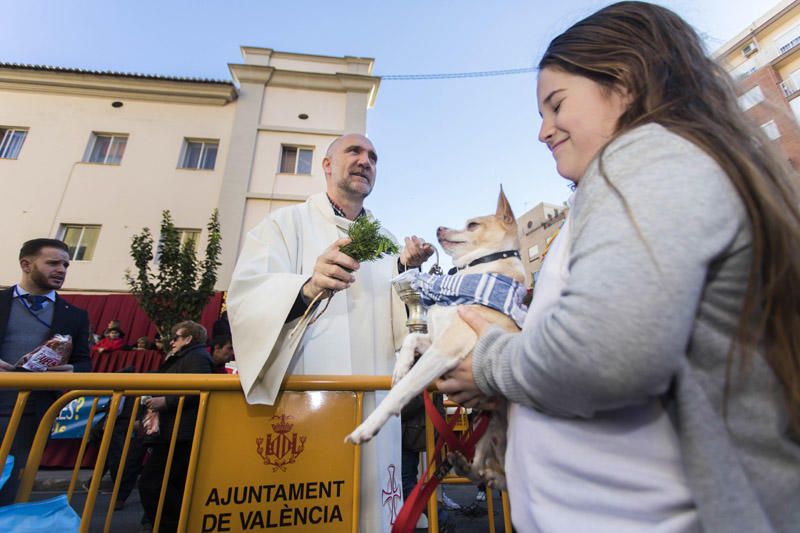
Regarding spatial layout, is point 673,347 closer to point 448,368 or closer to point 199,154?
point 448,368

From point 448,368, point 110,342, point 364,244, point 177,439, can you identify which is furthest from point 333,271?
point 110,342

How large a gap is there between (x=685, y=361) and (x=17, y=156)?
61.6 ft

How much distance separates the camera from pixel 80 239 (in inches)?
485

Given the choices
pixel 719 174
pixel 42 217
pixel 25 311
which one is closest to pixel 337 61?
pixel 42 217

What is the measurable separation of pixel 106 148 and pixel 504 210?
15997 millimetres

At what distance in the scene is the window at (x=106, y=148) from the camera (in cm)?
1334

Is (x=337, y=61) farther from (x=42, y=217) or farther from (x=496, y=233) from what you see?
(x=496, y=233)

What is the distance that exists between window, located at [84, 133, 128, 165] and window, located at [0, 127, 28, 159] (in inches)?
91.1

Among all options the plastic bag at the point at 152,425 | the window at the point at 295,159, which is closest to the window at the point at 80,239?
the window at the point at 295,159

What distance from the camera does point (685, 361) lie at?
0.70m

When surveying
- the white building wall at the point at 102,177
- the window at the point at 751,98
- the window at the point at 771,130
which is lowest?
the window at the point at 771,130

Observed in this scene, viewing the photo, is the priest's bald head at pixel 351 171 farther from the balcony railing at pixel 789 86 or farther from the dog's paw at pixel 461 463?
the balcony railing at pixel 789 86

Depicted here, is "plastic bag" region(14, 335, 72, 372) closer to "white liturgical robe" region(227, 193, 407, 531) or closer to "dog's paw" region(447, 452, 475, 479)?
"white liturgical robe" region(227, 193, 407, 531)

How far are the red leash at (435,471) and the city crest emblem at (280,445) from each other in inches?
34.5
